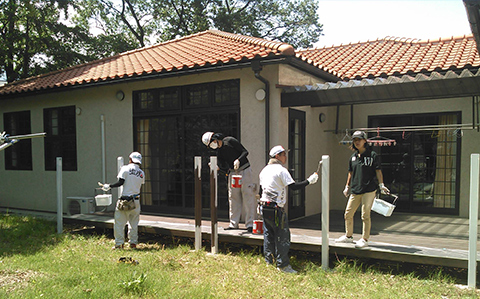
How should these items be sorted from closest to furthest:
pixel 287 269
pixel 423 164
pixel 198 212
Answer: pixel 287 269 < pixel 198 212 < pixel 423 164

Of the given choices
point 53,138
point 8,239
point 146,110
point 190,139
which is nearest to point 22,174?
point 53,138

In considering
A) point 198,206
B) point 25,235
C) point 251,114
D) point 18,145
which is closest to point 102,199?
point 198,206

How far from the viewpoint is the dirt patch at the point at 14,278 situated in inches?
198

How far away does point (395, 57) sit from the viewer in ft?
33.9

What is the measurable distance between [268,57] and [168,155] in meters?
3.38

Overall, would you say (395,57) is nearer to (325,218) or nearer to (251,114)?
(251,114)

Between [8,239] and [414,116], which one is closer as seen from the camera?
[8,239]

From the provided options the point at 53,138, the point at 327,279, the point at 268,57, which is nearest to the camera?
the point at 327,279

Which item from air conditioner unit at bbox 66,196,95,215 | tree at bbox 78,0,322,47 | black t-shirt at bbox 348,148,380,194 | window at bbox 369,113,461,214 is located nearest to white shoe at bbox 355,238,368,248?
black t-shirt at bbox 348,148,380,194

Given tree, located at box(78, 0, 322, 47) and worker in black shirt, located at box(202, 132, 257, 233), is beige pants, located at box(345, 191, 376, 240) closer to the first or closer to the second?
worker in black shirt, located at box(202, 132, 257, 233)

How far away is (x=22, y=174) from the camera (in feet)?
37.6

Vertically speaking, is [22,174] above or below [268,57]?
below

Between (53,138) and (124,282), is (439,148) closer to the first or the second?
(124,282)

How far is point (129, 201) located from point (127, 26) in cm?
2102
